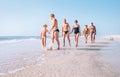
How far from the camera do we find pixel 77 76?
15.8ft

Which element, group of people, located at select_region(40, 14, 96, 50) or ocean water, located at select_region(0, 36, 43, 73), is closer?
ocean water, located at select_region(0, 36, 43, 73)

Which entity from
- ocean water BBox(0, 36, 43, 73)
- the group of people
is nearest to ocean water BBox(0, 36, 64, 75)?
ocean water BBox(0, 36, 43, 73)

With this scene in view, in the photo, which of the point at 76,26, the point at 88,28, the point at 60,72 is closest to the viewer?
the point at 60,72

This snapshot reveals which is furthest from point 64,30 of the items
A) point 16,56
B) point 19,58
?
point 19,58

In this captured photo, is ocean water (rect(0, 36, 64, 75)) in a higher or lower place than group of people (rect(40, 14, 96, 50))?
lower

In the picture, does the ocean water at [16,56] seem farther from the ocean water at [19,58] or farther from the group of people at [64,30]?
the group of people at [64,30]

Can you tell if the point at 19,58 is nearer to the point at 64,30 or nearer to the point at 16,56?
the point at 16,56

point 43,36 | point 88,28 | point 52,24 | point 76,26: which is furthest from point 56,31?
point 88,28

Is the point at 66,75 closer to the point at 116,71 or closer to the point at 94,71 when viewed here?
the point at 94,71

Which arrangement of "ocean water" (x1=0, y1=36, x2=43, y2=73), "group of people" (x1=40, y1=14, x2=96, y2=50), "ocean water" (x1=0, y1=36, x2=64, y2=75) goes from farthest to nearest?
"group of people" (x1=40, y1=14, x2=96, y2=50) < "ocean water" (x1=0, y1=36, x2=43, y2=73) < "ocean water" (x1=0, y1=36, x2=64, y2=75)

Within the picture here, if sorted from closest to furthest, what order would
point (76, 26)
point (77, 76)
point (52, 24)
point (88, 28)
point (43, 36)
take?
point (77, 76) → point (52, 24) → point (43, 36) → point (76, 26) → point (88, 28)

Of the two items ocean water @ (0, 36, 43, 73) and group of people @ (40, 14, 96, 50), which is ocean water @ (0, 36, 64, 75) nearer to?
ocean water @ (0, 36, 43, 73)

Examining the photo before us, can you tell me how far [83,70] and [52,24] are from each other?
6.64m

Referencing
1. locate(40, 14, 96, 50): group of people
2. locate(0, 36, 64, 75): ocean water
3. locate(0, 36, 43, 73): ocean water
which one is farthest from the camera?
locate(40, 14, 96, 50): group of people
